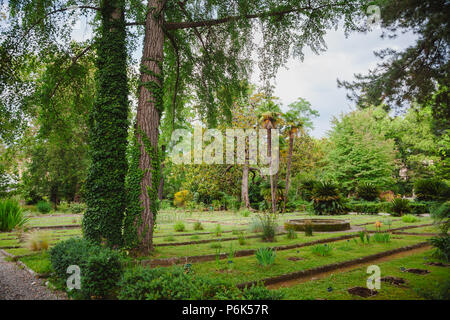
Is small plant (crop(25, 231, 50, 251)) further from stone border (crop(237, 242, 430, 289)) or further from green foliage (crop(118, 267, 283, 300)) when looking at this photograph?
stone border (crop(237, 242, 430, 289))

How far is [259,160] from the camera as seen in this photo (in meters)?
22.0

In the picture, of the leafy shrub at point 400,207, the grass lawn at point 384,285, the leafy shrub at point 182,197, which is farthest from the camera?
the leafy shrub at point 182,197

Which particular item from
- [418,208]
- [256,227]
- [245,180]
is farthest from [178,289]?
[245,180]

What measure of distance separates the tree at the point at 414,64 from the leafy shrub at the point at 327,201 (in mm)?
10312

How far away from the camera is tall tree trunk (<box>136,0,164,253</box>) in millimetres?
6008

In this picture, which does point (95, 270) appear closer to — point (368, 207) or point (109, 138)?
point (109, 138)

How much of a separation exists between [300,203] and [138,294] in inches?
703

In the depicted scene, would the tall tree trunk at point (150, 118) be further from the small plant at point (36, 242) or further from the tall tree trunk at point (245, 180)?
the tall tree trunk at point (245, 180)

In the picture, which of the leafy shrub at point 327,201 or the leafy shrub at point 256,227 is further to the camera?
the leafy shrub at point 327,201

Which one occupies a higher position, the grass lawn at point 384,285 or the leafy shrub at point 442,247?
the leafy shrub at point 442,247

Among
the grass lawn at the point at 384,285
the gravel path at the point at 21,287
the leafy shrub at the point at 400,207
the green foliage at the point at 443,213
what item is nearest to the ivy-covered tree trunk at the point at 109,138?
the gravel path at the point at 21,287

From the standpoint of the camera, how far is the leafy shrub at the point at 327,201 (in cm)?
1652

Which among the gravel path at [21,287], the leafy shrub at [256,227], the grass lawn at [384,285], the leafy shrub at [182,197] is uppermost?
the leafy shrub at [182,197]
